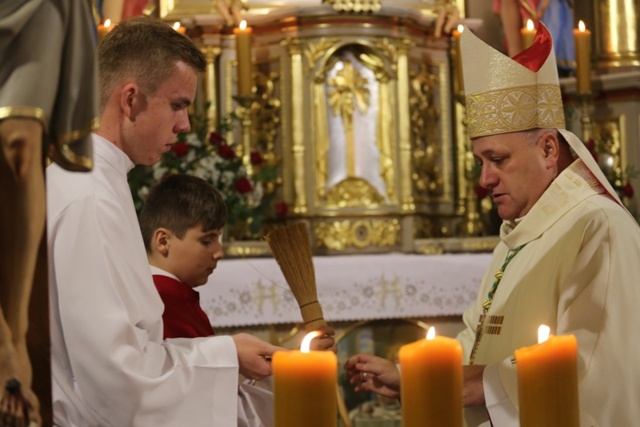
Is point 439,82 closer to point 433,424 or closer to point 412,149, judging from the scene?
point 412,149

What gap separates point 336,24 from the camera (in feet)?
22.7

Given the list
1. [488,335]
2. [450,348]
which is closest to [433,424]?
[450,348]

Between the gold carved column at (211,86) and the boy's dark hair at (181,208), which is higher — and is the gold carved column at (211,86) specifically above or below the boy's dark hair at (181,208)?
above

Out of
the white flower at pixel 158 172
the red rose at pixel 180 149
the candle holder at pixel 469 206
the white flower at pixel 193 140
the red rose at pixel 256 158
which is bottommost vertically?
the candle holder at pixel 469 206

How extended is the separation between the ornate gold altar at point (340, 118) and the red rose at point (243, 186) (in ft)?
2.80

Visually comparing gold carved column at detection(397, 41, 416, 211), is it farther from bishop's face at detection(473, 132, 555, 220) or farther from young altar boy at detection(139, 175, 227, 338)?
bishop's face at detection(473, 132, 555, 220)

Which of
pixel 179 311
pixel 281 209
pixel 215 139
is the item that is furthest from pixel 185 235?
pixel 281 209

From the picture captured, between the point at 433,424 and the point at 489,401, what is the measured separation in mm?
1140

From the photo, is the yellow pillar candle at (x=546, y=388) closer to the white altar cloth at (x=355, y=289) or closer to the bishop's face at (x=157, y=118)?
the bishop's face at (x=157, y=118)

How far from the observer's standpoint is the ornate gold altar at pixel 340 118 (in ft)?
22.6

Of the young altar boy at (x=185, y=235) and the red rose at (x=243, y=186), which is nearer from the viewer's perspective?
the young altar boy at (x=185, y=235)

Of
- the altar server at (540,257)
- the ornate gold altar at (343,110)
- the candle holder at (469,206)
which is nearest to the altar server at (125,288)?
the altar server at (540,257)

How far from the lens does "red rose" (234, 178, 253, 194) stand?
606 cm

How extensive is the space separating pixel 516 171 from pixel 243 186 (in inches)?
116
